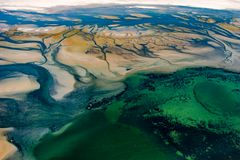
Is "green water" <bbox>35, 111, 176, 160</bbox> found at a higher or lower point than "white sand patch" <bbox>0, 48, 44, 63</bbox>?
lower

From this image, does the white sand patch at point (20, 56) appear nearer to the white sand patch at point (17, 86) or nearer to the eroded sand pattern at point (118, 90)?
the eroded sand pattern at point (118, 90)

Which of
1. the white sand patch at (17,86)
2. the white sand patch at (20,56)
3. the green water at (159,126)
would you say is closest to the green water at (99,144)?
the green water at (159,126)

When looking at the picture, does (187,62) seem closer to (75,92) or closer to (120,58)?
(120,58)

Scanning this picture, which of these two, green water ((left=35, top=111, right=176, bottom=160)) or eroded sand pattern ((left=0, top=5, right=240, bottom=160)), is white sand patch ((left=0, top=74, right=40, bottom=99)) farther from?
green water ((left=35, top=111, right=176, bottom=160))

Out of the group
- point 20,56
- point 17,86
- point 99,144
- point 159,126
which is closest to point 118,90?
point 159,126

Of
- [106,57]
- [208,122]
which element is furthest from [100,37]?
[208,122]

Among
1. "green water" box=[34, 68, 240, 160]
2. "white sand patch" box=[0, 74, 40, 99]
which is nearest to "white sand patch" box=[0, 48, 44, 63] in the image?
"white sand patch" box=[0, 74, 40, 99]
